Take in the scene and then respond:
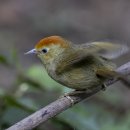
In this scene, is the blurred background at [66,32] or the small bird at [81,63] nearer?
the small bird at [81,63]

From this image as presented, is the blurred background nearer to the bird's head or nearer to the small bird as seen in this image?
the bird's head

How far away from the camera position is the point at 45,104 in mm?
5820

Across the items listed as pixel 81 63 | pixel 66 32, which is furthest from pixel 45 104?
pixel 66 32

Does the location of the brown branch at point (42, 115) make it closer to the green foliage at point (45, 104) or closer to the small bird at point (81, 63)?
the small bird at point (81, 63)

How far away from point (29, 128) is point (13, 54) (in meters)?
1.63

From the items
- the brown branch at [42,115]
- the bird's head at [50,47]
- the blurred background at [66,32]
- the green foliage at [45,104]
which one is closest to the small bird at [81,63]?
the bird's head at [50,47]

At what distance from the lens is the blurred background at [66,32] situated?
599 centimetres

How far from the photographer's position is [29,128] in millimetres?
3920

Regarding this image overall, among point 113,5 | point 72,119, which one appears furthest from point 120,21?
point 72,119

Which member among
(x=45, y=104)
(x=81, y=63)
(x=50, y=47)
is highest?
(x=45, y=104)

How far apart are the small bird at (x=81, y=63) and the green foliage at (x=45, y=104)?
1.68ft

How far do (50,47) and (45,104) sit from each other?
120cm

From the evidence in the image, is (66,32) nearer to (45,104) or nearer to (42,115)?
(45,104)

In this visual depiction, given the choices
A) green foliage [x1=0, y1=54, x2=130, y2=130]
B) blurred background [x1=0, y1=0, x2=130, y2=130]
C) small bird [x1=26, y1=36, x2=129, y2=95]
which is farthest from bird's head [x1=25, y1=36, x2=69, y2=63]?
blurred background [x1=0, y1=0, x2=130, y2=130]
